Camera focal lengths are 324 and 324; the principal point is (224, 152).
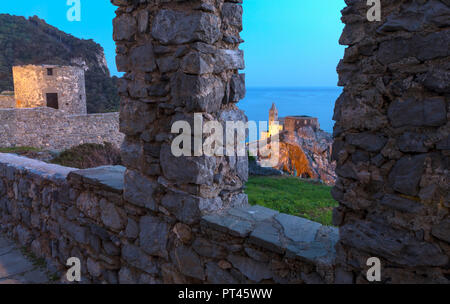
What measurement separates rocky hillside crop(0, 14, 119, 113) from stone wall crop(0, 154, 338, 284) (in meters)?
27.0

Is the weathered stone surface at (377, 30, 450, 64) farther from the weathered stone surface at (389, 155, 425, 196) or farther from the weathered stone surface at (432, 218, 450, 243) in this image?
the weathered stone surface at (432, 218, 450, 243)

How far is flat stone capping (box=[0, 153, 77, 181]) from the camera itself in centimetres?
371

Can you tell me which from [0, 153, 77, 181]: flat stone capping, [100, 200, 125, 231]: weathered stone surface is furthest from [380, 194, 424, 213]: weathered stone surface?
[0, 153, 77, 181]: flat stone capping

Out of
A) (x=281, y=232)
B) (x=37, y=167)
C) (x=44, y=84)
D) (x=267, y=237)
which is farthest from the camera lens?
(x=44, y=84)

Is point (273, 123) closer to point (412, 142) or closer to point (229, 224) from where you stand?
point (229, 224)

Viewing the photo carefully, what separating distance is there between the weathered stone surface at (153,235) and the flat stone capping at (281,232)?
0.47 metres

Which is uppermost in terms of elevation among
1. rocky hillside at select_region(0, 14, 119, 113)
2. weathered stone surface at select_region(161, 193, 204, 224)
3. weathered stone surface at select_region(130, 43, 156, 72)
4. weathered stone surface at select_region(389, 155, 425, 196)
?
rocky hillside at select_region(0, 14, 119, 113)

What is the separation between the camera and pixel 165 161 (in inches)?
97.0

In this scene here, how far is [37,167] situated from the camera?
13.8ft

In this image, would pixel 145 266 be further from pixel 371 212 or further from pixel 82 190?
pixel 371 212

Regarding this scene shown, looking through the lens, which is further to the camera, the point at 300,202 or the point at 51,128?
the point at 51,128

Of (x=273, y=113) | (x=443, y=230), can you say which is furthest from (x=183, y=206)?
(x=273, y=113)

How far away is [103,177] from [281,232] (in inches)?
77.5
